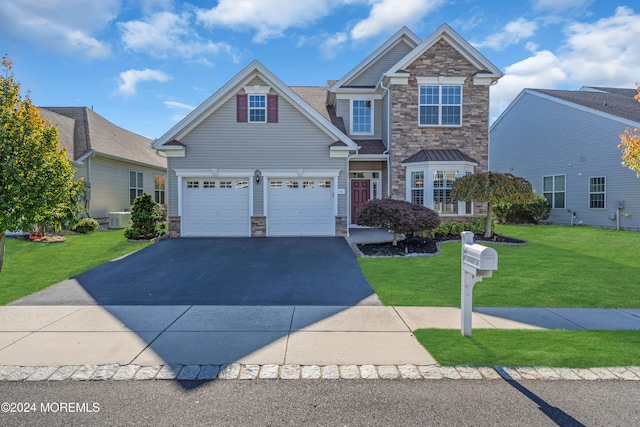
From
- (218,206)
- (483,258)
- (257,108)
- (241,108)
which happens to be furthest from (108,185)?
(483,258)

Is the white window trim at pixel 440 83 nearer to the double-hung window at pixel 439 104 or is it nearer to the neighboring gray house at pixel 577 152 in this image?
the double-hung window at pixel 439 104

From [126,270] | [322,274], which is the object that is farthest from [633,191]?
[126,270]

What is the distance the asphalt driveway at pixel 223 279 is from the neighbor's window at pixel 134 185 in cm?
1104

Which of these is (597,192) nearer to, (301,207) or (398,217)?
(398,217)

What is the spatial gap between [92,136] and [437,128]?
709 inches

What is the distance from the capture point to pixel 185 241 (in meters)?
14.0

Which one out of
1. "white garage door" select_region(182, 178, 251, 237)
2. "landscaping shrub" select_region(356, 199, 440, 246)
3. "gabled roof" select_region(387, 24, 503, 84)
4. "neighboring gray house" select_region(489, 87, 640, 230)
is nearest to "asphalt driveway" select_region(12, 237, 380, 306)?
"landscaping shrub" select_region(356, 199, 440, 246)

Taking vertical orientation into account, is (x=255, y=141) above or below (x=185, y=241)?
above

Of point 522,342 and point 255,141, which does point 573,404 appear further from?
point 255,141

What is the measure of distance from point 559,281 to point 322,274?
5.45m

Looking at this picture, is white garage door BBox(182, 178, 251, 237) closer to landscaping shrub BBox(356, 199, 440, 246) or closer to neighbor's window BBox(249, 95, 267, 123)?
neighbor's window BBox(249, 95, 267, 123)

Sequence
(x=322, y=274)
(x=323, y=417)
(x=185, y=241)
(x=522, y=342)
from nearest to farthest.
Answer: (x=323, y=417) → (x=522, y=342) → (x=322, y=274) → (x=185, y=241)

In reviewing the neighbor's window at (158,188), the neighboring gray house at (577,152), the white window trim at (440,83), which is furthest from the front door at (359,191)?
the neighbor's window at (158,188)

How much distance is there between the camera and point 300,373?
13.1ft
